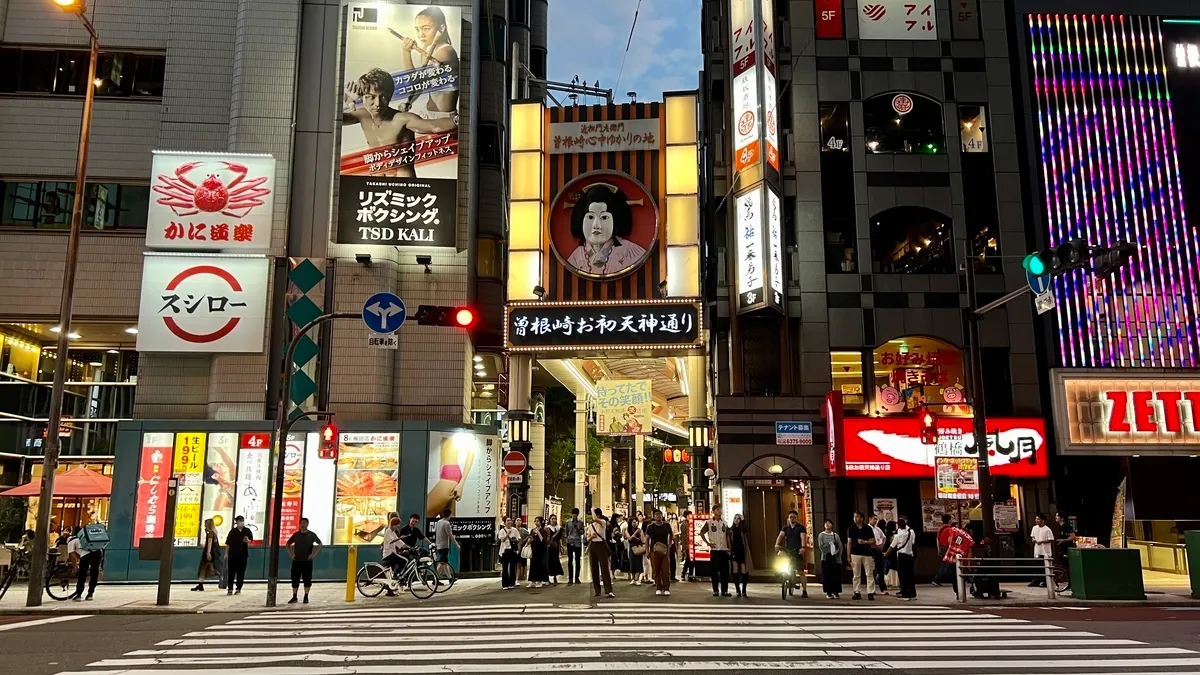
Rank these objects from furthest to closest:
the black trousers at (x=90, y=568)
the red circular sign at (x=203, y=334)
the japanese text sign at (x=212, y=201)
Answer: the japanese text sign at (x=212, y=201) < the red circular sign at (x=203, y=334) < the black trousers at (x=90, y=568)

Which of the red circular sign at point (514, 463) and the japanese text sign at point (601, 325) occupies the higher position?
the japanese text sign at point (601, 325)

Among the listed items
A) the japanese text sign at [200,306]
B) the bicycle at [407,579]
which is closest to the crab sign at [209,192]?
the japanese text sign at [200,306]

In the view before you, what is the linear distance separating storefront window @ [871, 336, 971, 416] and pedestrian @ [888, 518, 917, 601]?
269 inches

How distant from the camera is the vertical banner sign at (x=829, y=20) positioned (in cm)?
2756

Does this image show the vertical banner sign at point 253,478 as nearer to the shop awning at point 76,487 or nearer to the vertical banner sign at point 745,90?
the shop awning at point 76,487

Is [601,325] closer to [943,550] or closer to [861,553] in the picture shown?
[861,553]

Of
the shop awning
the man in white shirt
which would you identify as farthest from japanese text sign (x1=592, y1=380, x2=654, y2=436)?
the shop awning

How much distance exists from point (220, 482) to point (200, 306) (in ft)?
16.3

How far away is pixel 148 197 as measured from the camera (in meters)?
25.7

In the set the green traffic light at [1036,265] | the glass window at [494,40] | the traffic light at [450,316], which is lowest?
the traffic light at [450,316]

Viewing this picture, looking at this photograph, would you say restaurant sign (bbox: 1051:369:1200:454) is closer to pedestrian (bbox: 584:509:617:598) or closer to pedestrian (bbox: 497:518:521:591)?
pedestrian (bbox: 584:509:617:598)

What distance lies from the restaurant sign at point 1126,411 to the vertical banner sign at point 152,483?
992 inches

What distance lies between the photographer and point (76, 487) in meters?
23.3

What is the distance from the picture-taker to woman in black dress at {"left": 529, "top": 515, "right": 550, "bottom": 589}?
22.2 meters
